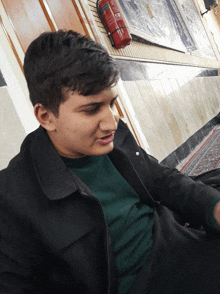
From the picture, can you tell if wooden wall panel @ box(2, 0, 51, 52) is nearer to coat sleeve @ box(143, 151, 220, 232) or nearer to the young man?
the young man

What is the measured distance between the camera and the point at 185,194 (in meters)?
0.99

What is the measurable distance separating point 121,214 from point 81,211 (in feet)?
0.65

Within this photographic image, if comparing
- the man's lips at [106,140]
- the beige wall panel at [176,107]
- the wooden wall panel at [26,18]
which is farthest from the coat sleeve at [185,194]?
the beige wall panel at [176,107]

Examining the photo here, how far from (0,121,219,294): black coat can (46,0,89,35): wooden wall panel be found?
1941mm

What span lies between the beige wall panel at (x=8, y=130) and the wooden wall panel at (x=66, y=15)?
3.94ft

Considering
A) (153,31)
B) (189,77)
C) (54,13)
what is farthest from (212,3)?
(54,13)

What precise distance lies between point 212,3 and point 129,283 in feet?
28.8

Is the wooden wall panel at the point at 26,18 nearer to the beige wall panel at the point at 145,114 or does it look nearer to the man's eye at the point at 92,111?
the beige wall panel at the point at 145,114

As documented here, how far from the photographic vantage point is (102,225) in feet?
2.50

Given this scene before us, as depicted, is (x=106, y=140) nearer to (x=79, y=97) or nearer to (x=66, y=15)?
(x=79, y=97)

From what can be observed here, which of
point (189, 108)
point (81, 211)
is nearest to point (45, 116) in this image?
point (81, 211)

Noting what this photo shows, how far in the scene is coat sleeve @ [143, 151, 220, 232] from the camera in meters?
0.89

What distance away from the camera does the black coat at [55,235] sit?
66 centimetres

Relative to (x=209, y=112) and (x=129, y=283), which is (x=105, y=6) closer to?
(x=129, y=283)
